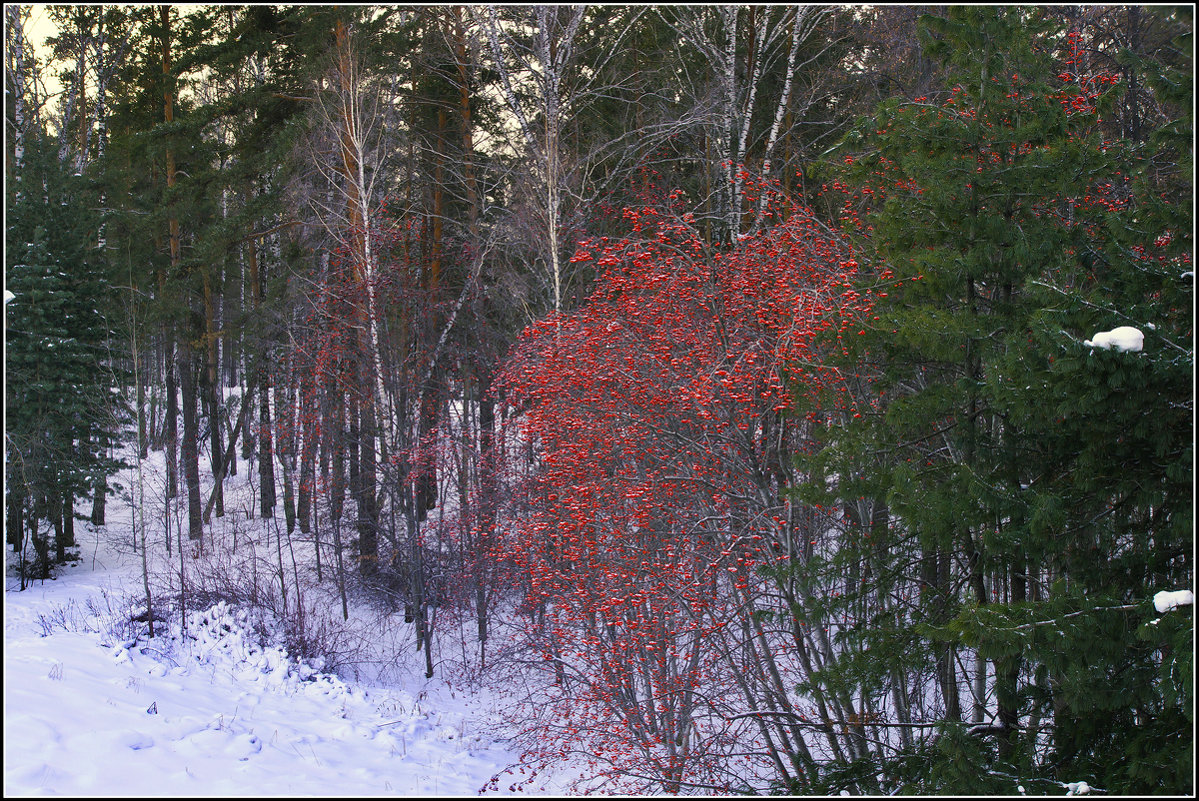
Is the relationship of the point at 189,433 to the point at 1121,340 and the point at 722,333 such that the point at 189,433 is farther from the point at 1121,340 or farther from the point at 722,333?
the point at 1121,340

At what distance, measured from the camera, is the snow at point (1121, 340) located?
406cm

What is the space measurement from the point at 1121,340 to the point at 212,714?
8794 millimetres

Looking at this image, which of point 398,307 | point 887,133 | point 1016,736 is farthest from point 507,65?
point 1016,736

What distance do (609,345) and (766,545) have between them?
2549 millimetres

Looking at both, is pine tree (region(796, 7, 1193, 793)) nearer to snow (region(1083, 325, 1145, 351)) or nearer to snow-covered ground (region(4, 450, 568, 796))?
snow (region(1083, 325, 1145, 351))

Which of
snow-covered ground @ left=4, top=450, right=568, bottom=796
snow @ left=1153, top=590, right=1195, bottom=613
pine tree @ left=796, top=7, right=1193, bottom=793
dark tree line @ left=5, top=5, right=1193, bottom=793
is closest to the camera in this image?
snow @ left=1153, top=590, right=1195, bottom=613

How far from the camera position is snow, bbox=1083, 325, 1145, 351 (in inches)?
160

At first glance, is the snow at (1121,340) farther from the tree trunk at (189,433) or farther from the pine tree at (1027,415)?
the tree trunk at (189,433)

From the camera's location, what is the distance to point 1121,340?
13.4 ft

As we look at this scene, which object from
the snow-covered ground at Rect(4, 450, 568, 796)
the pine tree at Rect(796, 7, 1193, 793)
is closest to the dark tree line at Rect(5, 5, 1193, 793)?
the pine tree at Rect(796, 7, 1193, 793)

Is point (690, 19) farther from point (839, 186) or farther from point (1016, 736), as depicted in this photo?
point (1016, 736)

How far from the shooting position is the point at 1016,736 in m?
5.46

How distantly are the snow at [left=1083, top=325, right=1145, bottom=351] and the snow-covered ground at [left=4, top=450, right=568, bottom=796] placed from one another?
677 centimetres

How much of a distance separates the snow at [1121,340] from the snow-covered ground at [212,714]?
6.77m
